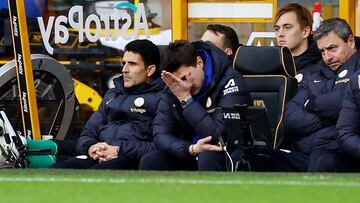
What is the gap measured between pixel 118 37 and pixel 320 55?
2.63 metres

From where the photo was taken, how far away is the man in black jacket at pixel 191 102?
20.6 ft

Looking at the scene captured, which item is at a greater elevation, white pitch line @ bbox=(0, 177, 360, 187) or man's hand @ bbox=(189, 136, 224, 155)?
white pitch line @ bbox=(0, 177, 360, 187)

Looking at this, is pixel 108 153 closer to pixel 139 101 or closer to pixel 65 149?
pixel 139 101

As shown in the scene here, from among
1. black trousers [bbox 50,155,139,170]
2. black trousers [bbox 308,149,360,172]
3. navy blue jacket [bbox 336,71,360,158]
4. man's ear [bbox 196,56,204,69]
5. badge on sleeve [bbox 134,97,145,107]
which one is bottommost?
black trousers [bbox 50,155,139,170]

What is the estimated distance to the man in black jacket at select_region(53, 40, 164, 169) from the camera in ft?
22.2

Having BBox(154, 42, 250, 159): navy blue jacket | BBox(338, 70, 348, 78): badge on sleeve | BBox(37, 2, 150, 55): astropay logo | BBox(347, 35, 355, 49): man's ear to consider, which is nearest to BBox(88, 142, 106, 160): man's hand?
BBox(154, 42, 250, 159): navy blue jacket

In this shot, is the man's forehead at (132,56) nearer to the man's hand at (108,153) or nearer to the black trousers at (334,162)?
the man's hand at (108,153)

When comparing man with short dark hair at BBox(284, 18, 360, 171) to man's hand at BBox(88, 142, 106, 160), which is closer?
man with short dark hair at BBox(284, 18, 360, 171)

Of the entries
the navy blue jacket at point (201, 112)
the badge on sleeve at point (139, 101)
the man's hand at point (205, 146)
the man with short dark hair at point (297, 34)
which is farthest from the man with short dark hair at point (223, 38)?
the man's hand at point (205, 146)

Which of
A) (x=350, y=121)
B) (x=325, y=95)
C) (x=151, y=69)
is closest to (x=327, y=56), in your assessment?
(x=325, y=95)

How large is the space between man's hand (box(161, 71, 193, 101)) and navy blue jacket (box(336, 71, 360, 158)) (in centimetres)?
92

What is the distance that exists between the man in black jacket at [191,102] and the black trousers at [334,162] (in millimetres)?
593

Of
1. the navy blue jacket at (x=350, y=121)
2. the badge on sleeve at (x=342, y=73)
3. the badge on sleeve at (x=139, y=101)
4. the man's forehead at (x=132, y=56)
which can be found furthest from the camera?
the man's forehead at (x=132, y=56)

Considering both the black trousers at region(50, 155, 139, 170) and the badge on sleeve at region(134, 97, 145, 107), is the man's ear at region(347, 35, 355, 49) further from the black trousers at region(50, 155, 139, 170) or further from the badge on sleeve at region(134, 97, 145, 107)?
the black trousers at region(50, 155, 139, 170)
